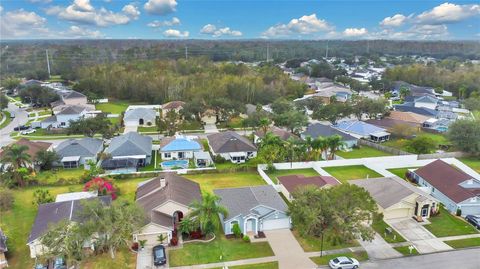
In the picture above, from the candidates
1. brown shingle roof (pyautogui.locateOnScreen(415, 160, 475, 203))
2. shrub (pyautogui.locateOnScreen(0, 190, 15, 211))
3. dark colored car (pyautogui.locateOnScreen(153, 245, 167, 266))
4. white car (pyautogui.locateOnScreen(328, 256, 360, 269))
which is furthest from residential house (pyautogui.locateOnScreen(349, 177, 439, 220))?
shrub (pyautogui.locateOnScreen(0, 190, 15, 211))

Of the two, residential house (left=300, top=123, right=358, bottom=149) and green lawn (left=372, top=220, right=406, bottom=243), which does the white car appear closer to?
green lawn (left=372, top=220, right=406, bottom=243)

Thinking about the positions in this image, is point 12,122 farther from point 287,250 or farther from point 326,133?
point 287,250

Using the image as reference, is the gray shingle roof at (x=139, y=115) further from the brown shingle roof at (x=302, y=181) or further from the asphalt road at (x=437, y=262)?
the asphalt road at (x=437, y=262)

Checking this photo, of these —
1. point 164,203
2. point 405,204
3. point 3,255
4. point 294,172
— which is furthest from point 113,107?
point 405,204

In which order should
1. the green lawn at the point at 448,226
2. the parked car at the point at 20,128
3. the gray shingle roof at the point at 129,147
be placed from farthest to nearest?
the parked car at the point at 20,128, the gray shingle roof at the point at 129,147, the green lawn at the point at 448,226

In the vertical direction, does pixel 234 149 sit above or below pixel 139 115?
below

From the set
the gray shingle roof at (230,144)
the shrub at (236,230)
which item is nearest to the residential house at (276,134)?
the gray shingle roof at (230,144)

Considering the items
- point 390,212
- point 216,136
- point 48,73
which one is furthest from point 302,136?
point 48,73
